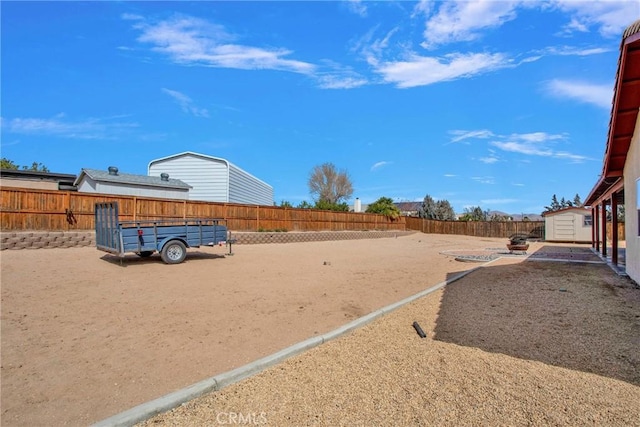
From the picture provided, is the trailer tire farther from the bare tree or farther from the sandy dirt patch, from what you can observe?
the bare tree

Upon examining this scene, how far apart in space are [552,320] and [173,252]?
9805 mm

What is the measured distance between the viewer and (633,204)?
8.83 meters

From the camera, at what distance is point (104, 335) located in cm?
489

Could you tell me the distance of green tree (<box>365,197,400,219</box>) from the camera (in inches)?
1530

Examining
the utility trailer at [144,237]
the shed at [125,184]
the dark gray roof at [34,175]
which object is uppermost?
the dark gray roof at [34,175]

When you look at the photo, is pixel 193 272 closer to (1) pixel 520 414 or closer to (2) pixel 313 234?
(1) pixel 520 414

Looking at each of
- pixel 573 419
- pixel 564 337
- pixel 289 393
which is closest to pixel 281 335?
pixel 289 393

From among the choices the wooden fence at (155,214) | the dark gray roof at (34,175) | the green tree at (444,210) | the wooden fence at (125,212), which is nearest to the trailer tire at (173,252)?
the wooden fence at (125,212)

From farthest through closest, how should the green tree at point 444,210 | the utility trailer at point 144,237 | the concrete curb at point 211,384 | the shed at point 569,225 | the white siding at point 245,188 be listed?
the green tree at point 444,210
the shed at point 569,225
the white siding at point 245,188
the utility trailer at point 144,237
the concrete curb at point 211,384

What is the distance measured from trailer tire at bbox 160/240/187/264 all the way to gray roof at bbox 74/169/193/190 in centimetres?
1080

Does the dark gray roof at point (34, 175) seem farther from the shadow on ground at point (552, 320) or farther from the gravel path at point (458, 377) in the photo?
the shadow on ground at point (552, 320)

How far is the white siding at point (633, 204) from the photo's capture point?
823 centimetres

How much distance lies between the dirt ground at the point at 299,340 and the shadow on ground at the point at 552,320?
0.03m

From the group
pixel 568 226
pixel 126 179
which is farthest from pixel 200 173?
pixel 568 226
